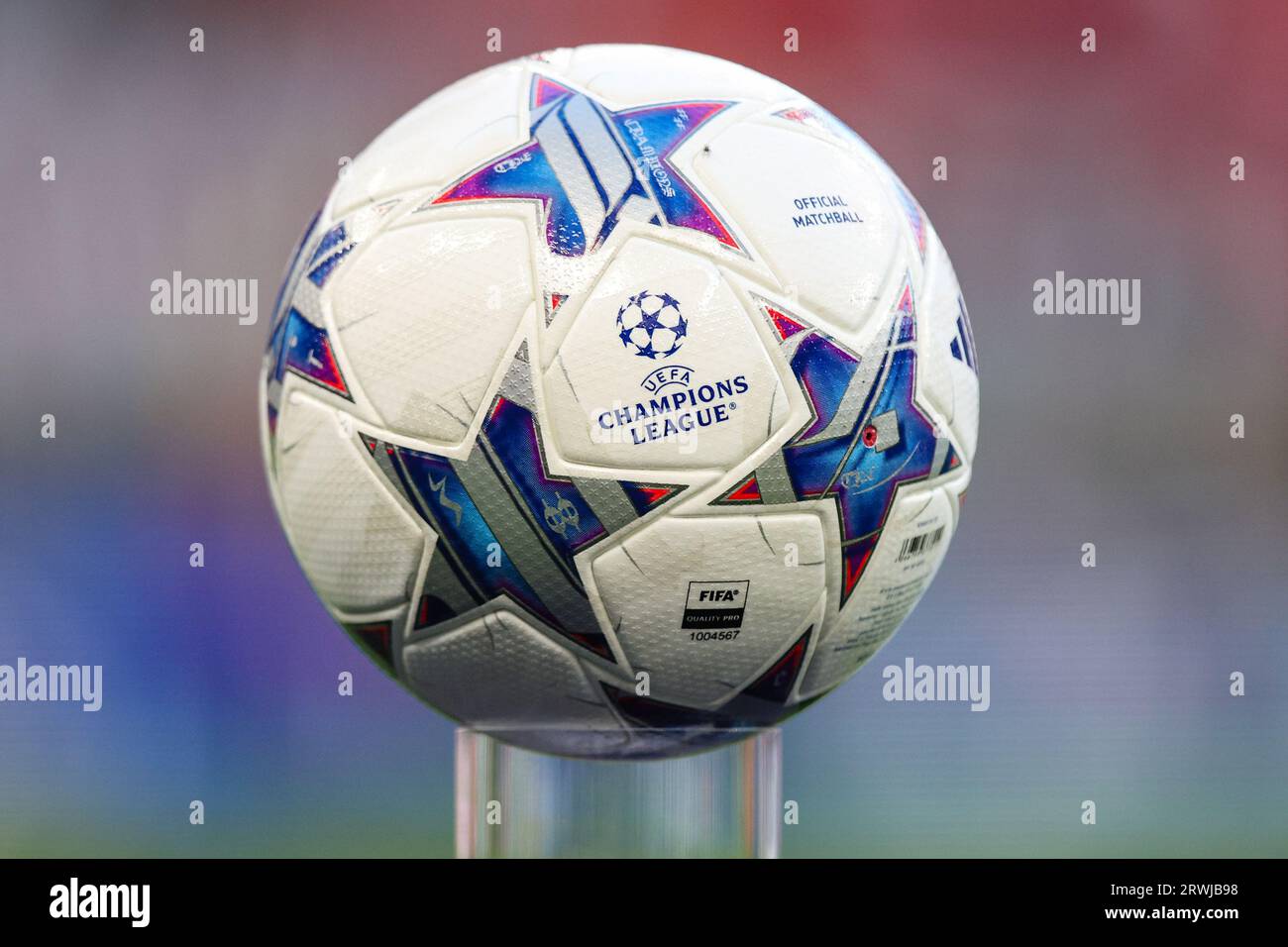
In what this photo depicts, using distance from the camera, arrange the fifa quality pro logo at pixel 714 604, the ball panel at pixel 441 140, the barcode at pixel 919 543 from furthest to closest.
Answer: the barcode at pixel 919 543 < the ball panel at pixel 441 140 < the fifa quality pro logo at pixel 714 604

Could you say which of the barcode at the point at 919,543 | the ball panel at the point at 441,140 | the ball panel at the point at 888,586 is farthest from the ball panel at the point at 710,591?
the ball panel at the point at 441,140

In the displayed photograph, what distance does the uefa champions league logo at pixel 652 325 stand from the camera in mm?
2963

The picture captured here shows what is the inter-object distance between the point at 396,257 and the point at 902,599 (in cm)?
123

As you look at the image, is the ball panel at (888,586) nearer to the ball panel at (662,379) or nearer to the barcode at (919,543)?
the barcode at (919,543)

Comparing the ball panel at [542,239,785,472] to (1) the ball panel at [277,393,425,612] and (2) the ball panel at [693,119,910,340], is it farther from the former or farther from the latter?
(1) the ball panel at [277,393,425,612]

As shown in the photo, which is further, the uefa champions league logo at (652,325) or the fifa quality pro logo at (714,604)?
the fifa quality pro logo at (714,604)

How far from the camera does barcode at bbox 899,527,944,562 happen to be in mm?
3279

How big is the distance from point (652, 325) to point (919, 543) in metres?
0.76

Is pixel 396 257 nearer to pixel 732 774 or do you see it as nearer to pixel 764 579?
pixel 764 579

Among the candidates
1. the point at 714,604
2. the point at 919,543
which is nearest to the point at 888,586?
the point at 919,543

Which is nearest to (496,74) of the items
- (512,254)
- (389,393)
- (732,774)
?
(512,254)

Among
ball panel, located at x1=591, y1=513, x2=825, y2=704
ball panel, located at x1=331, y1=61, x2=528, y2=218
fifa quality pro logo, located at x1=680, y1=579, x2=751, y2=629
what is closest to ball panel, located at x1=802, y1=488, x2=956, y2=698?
ball panel, located at x1=591, y1=513, x2=825, y2=704

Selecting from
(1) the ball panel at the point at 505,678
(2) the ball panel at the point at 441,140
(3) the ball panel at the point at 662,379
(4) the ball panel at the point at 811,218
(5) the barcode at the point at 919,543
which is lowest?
Answer: (1) the ball panel at the point at 505,678

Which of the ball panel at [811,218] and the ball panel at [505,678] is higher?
the ball panel at [811,218]
